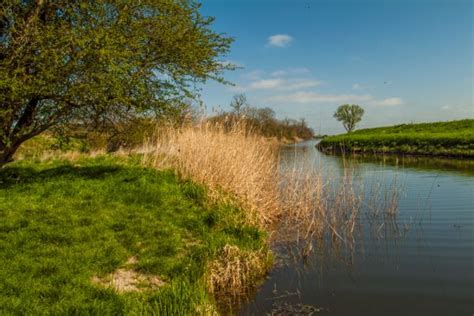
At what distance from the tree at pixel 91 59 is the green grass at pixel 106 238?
2163mm

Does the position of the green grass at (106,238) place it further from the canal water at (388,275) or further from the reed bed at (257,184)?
the canal water at (388,275)

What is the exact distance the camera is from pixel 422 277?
7.41m

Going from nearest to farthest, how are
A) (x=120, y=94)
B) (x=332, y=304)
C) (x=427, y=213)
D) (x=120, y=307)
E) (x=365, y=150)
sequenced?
(x=120, y=307) → (x=332, y=304) → (x=120, y=94) → (x=427, y=213) → (x=365, y=150)

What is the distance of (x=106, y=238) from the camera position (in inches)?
300

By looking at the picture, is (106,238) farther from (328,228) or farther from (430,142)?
(430,142)

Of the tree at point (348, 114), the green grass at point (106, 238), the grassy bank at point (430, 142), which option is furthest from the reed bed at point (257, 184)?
the tree at point (348, 114)

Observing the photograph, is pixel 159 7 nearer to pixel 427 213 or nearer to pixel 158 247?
pixel 158 247

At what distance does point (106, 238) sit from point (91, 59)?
5391 millimetres

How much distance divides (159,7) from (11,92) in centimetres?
521

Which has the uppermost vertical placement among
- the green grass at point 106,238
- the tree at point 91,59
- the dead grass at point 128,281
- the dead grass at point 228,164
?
the tree at point 91,59

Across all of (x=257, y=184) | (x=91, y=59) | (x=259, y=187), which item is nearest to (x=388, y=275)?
(x=259, y=187)

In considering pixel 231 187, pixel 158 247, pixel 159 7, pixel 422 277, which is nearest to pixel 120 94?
pixel 159 7

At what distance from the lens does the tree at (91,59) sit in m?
9.67

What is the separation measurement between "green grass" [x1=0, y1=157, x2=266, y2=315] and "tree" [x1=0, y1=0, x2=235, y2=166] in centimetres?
216
